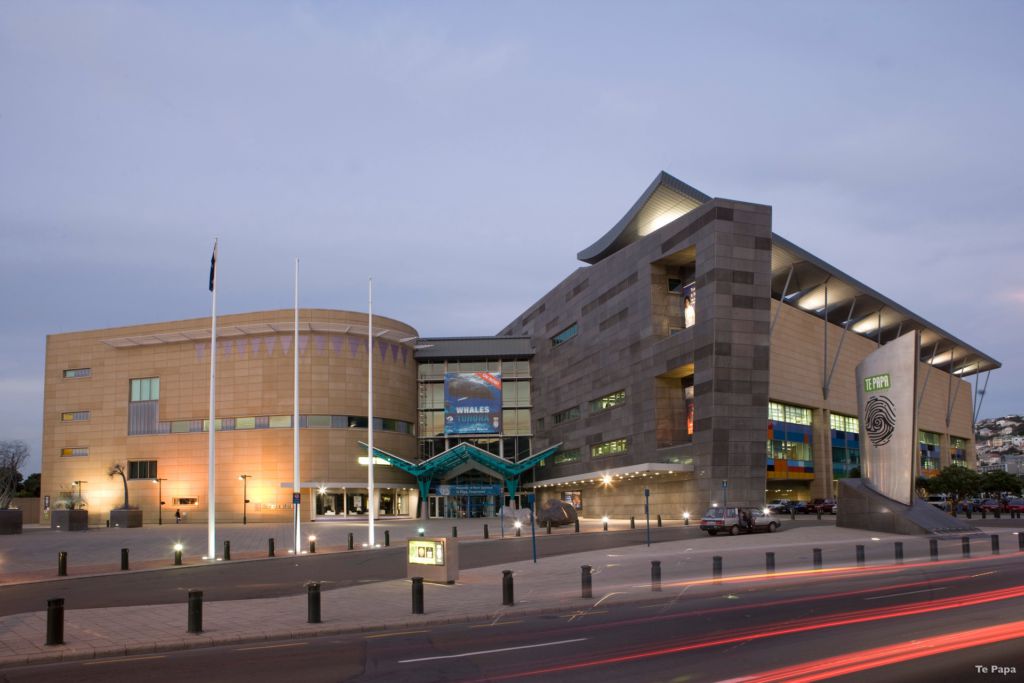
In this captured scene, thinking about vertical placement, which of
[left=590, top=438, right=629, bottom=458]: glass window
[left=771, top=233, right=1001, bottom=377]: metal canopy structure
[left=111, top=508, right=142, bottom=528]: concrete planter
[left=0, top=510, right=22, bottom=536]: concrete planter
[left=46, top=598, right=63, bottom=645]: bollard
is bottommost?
[left=111, top=508, right=142, bottom=528]: concrete planter

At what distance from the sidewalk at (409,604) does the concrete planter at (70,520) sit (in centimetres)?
4312

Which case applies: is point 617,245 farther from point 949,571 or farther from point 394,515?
point 949,571

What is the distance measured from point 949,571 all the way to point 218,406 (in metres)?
74.1

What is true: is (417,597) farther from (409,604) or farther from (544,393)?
(544,393)

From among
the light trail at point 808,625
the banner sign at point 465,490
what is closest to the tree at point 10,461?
the banner sign at point 465,490

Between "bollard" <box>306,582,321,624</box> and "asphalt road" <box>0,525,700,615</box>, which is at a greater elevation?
"bollard" <box>306,582,321,624</box>

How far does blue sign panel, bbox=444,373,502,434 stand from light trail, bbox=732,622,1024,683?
85.5m

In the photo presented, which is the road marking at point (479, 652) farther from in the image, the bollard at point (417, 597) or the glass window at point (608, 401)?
the glass window at point (608, 401)

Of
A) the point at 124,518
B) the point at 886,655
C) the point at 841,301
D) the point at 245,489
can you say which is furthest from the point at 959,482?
the point at 124,518

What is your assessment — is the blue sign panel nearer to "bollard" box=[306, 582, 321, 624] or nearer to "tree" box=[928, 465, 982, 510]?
"tree" box=[928, 465, 982, 510]

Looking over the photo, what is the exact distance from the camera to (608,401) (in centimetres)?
8512

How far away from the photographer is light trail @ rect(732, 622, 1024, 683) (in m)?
10.9

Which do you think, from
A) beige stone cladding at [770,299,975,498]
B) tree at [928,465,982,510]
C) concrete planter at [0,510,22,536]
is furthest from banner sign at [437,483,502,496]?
concrete planter at [0,510,22,536]

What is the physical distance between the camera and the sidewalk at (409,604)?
15.9 m
